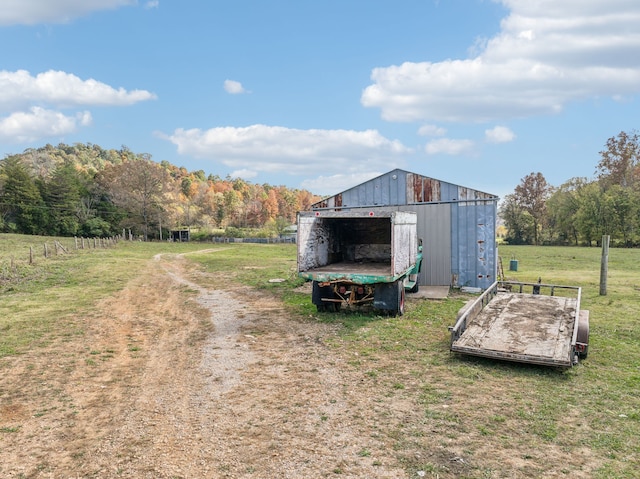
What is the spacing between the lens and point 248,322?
11203 millimetres

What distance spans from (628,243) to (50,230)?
73152mm

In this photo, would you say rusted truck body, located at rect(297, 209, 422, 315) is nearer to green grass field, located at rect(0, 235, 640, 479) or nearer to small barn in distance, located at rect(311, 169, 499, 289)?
green grass field, located at rect(0, 235, 640, 479)

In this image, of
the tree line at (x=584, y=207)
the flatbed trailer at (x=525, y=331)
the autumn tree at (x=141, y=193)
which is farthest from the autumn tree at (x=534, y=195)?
the flatbed trailer at (x=525, y=331)

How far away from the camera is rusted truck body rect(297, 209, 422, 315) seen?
427 inches

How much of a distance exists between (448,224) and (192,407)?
12.6 m

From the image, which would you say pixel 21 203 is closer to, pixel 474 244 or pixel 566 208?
pixel 474 244

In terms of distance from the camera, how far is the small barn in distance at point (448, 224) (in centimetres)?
1585

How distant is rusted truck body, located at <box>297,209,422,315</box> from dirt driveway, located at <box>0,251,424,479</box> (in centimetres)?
143

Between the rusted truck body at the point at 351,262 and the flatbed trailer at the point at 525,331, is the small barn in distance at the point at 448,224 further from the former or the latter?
the flatbed trailer at the point at 525,331

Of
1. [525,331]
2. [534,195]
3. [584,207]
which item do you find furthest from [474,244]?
[534,195]

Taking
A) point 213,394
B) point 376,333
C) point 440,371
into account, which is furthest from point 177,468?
point 376,333

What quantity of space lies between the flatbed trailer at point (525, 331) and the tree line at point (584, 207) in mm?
51765

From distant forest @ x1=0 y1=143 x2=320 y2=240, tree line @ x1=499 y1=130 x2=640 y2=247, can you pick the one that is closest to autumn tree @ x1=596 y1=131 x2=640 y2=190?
tree line @ x1=499 y1=130 x2=640 y2=247

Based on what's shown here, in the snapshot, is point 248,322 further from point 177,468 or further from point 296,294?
point 177,468
